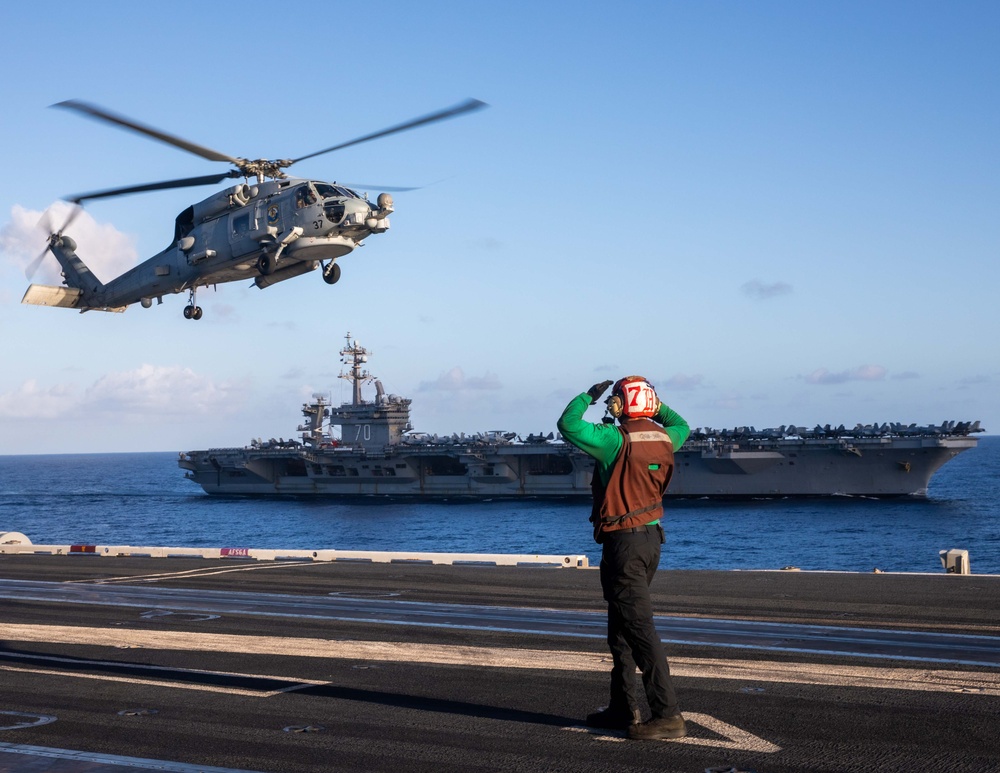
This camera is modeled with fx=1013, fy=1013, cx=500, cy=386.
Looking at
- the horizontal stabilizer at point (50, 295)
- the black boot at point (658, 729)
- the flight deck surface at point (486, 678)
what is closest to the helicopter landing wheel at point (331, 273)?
the horizontal stabilizer at point (50, 295)

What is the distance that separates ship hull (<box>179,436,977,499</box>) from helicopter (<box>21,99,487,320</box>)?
41708mm

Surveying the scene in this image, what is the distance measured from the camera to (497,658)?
8.05m

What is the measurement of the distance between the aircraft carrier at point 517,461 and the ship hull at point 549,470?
71mm

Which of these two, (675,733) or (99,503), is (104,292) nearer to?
(675,733)

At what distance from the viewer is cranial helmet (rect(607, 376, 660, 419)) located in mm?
5652

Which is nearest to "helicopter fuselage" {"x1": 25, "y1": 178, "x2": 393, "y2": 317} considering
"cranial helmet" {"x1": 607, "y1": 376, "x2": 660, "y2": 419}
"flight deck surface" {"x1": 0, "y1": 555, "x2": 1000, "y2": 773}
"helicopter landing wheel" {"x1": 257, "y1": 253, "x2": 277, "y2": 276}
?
"helicopter landing wheel" {"x1": 257, "y1": 253, "x2": 277, "y2": 276}

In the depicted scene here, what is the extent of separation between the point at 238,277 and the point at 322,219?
3192 mm

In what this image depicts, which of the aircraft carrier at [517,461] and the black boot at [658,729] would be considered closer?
the black boot at [658,729]

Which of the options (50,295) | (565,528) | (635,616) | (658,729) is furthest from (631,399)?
(565,528)

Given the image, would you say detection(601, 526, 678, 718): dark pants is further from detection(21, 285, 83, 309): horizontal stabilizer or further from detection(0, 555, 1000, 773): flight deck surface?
detection(21, 285, 83, 309): horizontal stabilizer

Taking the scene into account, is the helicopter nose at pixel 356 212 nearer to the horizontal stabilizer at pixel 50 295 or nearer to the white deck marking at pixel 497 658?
the horizontal stabilizer at pixel 50 295

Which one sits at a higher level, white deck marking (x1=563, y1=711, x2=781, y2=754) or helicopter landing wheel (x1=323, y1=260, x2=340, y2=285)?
helicopter landing wheel (x1=323, y1=260, x2=340, y2=285)

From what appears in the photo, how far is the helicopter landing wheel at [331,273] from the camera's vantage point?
22094 millimetres

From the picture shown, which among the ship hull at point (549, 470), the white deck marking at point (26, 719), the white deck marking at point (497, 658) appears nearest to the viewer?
the white deck marking at point (26, 719)
